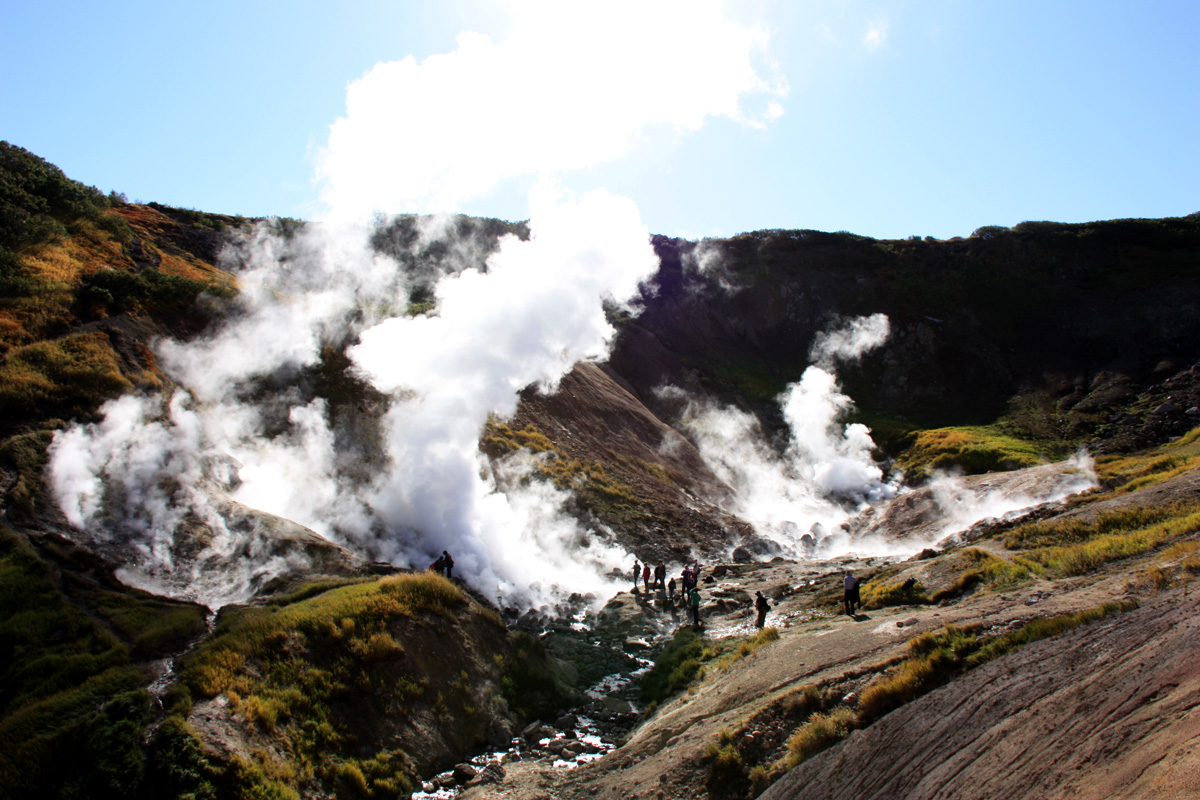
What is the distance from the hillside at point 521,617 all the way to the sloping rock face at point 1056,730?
5 cm

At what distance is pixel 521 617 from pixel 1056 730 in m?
18.1

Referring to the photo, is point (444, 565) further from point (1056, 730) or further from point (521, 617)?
point (1056, 730)

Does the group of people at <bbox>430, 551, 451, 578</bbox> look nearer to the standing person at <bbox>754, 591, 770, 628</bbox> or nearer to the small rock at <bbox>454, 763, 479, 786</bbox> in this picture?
the small rock at <bbox>454, 763, 479, 786</bbox>

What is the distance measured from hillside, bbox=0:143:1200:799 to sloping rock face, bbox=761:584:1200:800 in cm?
5

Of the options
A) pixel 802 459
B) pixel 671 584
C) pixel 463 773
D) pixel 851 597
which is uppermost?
pixel 802 459

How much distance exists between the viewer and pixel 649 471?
4153 centimetres

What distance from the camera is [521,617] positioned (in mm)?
22891

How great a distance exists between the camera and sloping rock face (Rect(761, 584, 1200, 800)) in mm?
6074

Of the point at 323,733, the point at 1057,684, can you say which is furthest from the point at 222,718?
the point at 1057,684

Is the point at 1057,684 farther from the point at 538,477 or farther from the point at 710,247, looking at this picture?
the point at 710,247

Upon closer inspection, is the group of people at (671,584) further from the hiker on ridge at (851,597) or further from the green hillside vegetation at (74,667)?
the green hillside vegetation at (74,667)

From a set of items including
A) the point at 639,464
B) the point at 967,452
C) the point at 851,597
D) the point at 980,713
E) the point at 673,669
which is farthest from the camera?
the point at 967,452

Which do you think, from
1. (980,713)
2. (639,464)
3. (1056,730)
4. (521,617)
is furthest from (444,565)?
(639,464)

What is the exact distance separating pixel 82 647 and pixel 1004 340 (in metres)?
77.4
